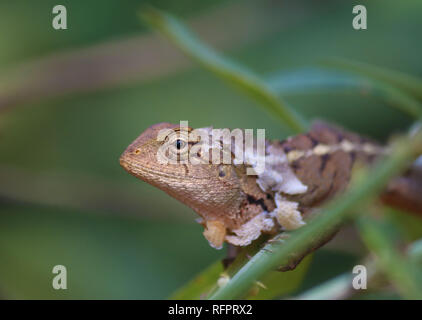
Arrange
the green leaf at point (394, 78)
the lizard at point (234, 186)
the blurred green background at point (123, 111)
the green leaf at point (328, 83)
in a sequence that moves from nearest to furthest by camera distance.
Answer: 1. the lizard at point (234, 186)
2. the green leaf at point (394, 78)
3. the green leaf at point (328, 83)
4. the blurred green background at point (123, 111)

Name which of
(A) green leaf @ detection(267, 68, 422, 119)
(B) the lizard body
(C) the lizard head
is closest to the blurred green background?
(A) green leaf @ detection(267, 68, 422, 119)

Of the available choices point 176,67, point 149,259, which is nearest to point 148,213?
point 149,259

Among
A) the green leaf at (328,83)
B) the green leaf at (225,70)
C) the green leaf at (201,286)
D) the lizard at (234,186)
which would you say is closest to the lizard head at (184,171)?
the lizard at (234,186)

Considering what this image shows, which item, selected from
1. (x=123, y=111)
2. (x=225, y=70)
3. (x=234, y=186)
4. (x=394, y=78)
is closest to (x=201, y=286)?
(x=234, y=186)

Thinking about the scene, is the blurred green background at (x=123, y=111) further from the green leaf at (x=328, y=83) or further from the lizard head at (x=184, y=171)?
the lizard head at (x=184, y=171)

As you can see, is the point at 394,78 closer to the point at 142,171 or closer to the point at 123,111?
the point at 142,171
